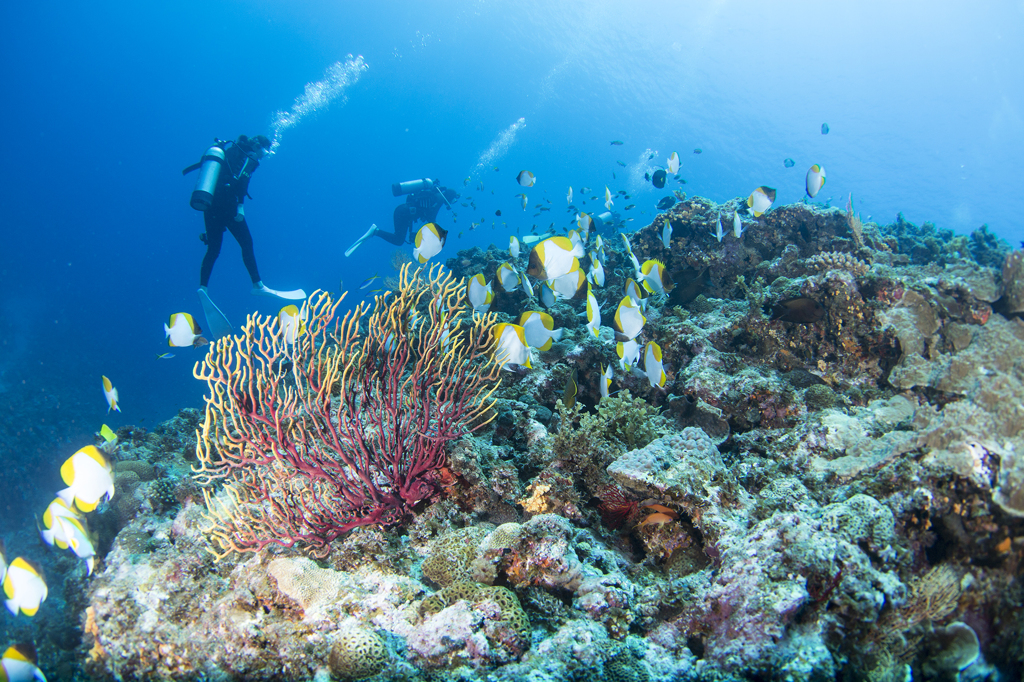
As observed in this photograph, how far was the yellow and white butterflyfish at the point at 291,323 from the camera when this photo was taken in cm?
316

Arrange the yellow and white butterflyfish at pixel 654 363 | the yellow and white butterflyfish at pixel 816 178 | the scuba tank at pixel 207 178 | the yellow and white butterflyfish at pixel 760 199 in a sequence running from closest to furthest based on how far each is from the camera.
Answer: the yellow and white butterflyfish at pixel 654 363 → the yellow and white butterflyfish at pixel 816 178 → the yellow and white butterflyfish at pixel 760 199 → the scuba tank at pixel 207 178

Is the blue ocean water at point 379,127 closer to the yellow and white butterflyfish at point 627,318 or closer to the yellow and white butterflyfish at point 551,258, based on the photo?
the yellow and white butterflyfish at point 551,258

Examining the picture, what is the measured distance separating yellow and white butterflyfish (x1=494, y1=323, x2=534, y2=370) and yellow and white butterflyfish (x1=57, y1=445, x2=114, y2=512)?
3020 mm

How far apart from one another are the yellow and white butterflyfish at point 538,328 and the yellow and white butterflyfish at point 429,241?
45.3 inches

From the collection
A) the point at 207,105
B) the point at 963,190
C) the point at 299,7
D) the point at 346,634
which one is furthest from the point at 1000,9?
the point at 207,105

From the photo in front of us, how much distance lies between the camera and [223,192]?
32.8 feet

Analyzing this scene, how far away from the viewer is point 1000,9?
132ft

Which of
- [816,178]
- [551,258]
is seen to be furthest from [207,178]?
[816,178]

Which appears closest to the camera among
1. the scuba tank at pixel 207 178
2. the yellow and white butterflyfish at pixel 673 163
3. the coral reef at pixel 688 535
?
the coral reef at pixel 688 535

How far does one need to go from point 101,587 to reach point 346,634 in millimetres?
2751

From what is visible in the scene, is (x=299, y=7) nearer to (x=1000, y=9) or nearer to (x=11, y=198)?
(x=11, y=198)

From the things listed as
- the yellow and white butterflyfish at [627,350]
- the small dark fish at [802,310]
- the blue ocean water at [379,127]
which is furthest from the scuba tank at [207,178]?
the blue ocean water at [379,127]

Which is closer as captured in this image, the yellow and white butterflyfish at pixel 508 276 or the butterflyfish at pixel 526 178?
the yellow and white butterflyfish at pixel 508 276

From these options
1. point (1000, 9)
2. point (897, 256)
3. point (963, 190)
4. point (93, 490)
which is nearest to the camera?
point (93, 490)
